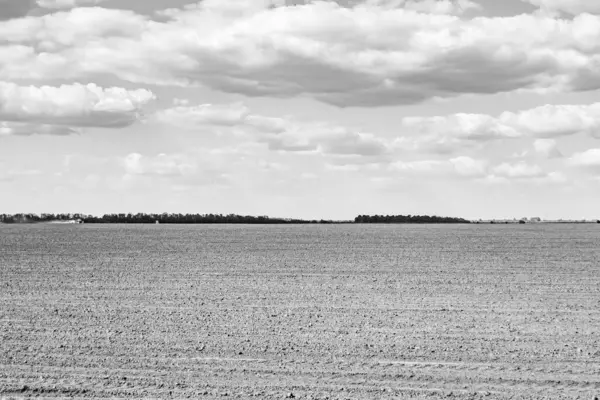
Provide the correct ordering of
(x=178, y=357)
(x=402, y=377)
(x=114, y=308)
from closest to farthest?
(x=402, y=377), (x=178, y=357), (x=114, y=308)

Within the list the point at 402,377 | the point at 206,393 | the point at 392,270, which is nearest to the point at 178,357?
the point at 206,393

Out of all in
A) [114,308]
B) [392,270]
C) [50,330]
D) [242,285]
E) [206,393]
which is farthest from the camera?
[392,270]

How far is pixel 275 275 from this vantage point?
28.0m

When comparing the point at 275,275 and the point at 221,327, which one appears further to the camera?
the point at 275,275

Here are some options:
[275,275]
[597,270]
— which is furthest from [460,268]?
[275,275]

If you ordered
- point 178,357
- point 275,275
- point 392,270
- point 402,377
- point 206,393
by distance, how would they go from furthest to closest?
point 392,270 < point 275,275 < point 178,357 < point 402,377 < point 206,393

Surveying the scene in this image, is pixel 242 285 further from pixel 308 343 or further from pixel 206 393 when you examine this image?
pixel 206 393


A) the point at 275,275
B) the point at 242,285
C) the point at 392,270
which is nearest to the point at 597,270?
the point at 392,270

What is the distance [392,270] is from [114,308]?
613 inches

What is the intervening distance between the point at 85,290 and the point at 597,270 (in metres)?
21.5

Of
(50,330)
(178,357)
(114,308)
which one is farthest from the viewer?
(114,308)

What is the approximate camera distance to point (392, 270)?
102ft

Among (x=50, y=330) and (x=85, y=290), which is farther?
(x=85, y=290)

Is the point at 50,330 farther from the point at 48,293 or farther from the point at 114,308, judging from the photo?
the point at 48,293
